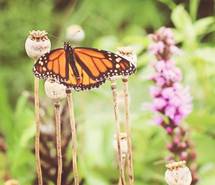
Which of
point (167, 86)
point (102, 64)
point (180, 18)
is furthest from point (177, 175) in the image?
point (180, 18)

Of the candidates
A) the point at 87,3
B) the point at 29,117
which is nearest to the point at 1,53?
the point at 87,3

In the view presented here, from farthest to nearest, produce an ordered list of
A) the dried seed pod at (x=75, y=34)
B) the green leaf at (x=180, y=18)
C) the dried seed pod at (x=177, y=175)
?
the green leaf at (x=180, y=18), the dried seed pod at (x=75, y=34), the dried seed pod at (x=177, y=175)

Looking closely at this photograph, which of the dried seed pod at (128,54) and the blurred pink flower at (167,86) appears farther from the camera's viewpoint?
the blurred pink flower at (167,86)

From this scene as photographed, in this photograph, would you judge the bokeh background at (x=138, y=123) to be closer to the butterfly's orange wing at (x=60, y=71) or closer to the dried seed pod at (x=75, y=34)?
the dried seed pod at (x=75, y=34)

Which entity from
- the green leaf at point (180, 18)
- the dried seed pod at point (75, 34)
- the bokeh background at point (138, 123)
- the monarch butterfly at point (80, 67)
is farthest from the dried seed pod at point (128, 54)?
the green leaf at point (180, 18)

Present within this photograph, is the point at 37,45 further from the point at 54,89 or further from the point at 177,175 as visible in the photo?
the point at 177,175

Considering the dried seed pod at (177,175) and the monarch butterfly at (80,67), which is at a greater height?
the monarch butterfly at (80,67)

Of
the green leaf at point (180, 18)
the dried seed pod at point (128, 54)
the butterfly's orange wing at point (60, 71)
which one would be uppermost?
the green leaf at point (180, 18)
